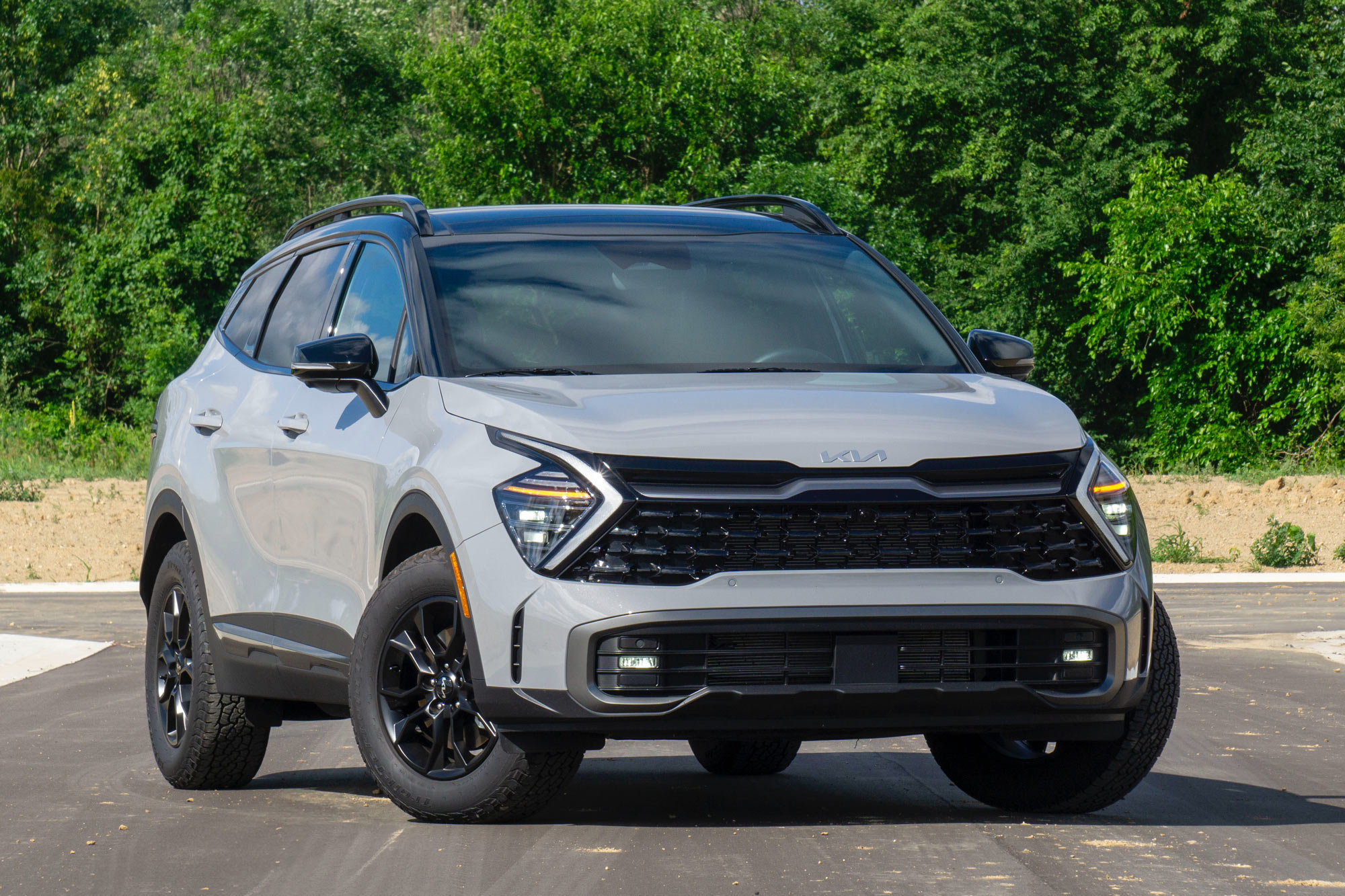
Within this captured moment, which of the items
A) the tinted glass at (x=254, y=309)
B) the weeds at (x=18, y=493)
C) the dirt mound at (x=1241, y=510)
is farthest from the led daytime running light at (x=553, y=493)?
the weeds at (x=18, y=493)

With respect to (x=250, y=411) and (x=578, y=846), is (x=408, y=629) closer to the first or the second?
(x=578, y=846)

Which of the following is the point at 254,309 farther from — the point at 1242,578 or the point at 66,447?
the point at 66,447

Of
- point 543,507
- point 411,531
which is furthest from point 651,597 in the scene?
point 411,531

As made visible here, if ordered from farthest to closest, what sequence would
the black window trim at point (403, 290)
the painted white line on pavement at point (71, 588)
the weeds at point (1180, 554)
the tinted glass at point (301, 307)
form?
the weeds at point (1180, 554) < the painted white line on pavement at point (71, 588) < the tinted glass at point (301, 307) < the black window trim at point (403, 290)

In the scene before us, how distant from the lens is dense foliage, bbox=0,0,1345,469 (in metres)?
38.1

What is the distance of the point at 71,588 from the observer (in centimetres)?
2030

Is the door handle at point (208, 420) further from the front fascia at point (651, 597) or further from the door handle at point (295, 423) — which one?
the front fascia at point (651, 597)

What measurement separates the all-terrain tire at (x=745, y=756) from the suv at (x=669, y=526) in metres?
0.92

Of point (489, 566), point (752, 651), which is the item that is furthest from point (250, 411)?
point (752, 651)

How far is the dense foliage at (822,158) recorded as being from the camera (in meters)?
38.1

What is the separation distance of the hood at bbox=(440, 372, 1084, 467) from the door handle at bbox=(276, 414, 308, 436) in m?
1.00

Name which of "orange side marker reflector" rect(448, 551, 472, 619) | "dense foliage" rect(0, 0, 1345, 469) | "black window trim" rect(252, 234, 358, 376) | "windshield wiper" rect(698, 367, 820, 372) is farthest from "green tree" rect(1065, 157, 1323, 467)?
"orange side marker reflector" rect(448, 551, 472, 619)

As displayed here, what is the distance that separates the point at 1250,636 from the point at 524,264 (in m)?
9.01

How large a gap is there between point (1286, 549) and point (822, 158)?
2888 cm
